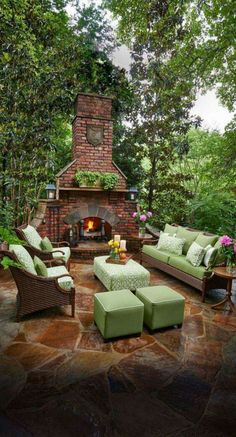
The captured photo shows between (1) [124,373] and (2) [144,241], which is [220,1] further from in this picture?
(1) [124,373]

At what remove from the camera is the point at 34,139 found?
5.09 m

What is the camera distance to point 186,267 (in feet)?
12.2

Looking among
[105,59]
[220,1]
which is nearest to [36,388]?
[220,1]

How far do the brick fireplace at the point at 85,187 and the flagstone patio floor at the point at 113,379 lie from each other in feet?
8.77

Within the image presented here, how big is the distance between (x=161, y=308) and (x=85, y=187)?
3425 millimetres

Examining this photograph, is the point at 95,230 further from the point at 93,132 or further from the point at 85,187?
the point at 93,132

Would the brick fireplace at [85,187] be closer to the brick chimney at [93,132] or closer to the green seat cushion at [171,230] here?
the brick chimney at [93,132]

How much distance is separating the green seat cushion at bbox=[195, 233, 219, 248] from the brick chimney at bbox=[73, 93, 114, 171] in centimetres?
271

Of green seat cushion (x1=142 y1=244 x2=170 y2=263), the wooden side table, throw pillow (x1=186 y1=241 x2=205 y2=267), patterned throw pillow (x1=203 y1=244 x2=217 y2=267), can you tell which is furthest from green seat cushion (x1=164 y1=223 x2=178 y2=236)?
the wooden side table

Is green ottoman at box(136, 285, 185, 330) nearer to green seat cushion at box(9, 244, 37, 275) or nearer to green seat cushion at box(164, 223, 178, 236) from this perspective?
green seat cushion at box(9, 244, 37, 275)

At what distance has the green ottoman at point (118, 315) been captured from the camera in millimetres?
2324

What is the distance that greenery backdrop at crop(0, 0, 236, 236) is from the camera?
415 cm

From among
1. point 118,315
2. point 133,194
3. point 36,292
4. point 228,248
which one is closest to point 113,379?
point 118,315

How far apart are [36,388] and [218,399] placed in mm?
1320
